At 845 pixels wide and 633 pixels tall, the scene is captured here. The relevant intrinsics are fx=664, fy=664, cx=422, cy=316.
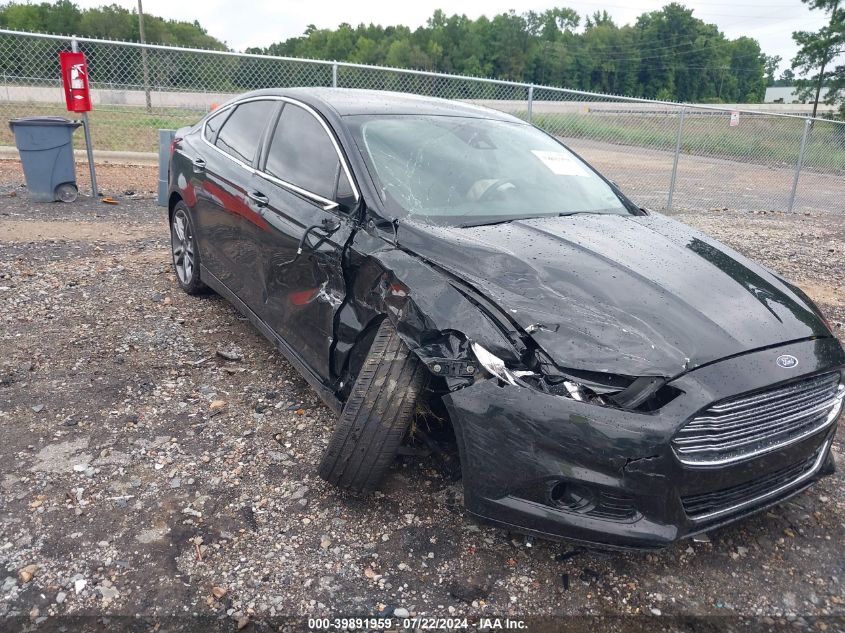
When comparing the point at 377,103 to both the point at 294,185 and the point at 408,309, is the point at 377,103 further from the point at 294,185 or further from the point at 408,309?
the point at 408,309

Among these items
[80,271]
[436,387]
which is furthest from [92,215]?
[436,387]

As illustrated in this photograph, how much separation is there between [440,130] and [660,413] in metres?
2.13

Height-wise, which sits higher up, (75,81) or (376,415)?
(75,81)

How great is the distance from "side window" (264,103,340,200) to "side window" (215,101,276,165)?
0.26m

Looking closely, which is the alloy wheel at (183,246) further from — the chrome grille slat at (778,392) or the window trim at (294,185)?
the chrome grille slat at (778,392)

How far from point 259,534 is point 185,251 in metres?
3.09

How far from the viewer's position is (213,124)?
15.9ft

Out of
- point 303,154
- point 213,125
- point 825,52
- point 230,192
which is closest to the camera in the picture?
point 303,154

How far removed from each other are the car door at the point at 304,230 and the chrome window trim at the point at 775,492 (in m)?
1.70

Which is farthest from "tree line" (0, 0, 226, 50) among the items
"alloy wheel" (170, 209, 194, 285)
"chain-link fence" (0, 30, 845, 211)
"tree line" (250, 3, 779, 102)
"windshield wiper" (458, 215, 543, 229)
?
"windshield wiper" (458, 215, 543, 229)

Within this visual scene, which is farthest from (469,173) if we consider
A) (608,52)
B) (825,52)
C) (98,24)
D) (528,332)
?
(608,52)

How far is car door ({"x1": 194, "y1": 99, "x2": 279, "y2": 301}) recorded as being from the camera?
156 inches

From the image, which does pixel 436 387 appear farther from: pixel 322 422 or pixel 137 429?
pixel 137 429

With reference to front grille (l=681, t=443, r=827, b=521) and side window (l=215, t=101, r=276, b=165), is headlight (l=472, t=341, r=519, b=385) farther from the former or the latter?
side window (l=215, t=101, r=276, b=165)
